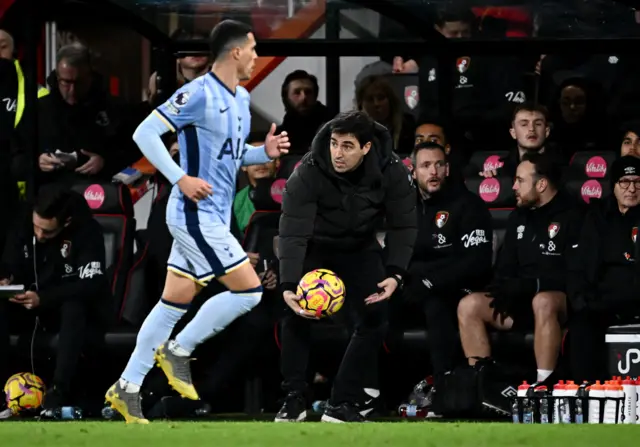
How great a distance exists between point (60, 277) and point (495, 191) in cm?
304

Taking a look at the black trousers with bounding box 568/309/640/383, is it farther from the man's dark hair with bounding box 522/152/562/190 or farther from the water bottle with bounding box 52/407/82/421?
the water bottle with bounding box 52/407/82/421

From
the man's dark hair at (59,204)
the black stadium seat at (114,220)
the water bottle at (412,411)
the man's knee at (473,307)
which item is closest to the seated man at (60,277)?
the man's dark hair at (59,204)

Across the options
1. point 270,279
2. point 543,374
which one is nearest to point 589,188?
point 543,374

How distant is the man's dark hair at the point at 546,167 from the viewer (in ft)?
37.2

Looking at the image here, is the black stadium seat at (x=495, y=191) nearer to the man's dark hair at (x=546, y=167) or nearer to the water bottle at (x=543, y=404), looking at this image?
the man's dark hair at (x=546, y=167)

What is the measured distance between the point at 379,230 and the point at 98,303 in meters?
1.99

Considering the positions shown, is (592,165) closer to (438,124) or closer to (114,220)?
(438,124)

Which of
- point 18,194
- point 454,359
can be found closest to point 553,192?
point 454,359

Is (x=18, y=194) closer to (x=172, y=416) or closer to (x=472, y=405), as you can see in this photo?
(x=172, y=416)

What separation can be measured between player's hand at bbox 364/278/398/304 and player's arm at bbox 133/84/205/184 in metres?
Answer: 1.31

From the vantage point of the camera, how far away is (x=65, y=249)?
12094 millimetres

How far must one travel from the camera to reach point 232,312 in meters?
9.24

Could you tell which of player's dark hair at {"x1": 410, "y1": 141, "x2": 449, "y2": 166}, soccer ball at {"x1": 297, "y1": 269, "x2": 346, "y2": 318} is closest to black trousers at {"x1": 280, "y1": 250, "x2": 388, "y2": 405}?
soccer ball at {"x1": 297, "y1": 269, "x2": 346, "y2": 318}

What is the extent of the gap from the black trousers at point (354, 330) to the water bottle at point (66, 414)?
2.01 metres
